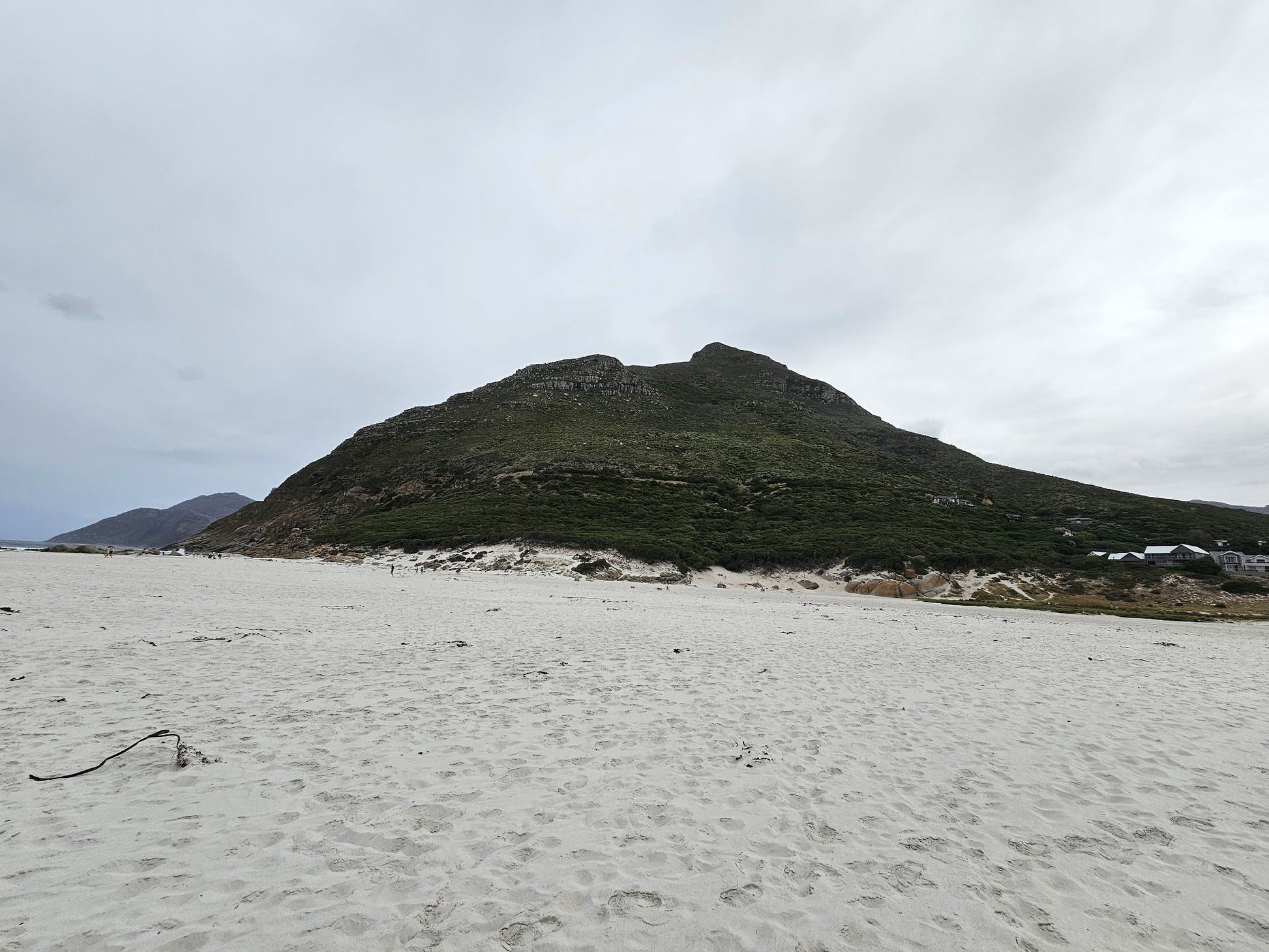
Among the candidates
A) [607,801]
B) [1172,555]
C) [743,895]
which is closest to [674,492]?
[1172,555]

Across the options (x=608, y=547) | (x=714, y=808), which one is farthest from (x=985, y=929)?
(x=608, y=547)

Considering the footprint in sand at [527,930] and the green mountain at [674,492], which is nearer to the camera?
the footprint in sand at [527,930]

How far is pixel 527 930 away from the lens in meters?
3.46

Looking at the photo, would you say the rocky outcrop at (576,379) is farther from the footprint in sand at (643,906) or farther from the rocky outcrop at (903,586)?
the footprint in sand at (643,906)

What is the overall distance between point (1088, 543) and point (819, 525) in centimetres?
2325

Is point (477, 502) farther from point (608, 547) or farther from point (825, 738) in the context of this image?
point (825, 738)

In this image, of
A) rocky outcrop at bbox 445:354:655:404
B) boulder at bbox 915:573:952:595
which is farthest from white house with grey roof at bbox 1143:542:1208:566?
rocky outcrop at bbox 445:354:655:404

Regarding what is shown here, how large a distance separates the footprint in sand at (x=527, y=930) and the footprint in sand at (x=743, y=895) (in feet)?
Result: 3.98

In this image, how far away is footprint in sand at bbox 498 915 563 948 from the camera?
3363 mm

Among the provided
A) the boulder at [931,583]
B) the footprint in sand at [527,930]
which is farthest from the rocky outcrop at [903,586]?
the footprint in sand at [527,930]

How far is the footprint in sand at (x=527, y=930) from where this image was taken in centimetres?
Result: 336

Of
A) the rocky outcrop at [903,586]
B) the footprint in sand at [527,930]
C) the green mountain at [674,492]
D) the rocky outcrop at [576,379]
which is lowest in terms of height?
the footprint in sand at [527,930]

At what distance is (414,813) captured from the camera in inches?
191

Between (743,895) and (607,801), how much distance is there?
173 centimetres
